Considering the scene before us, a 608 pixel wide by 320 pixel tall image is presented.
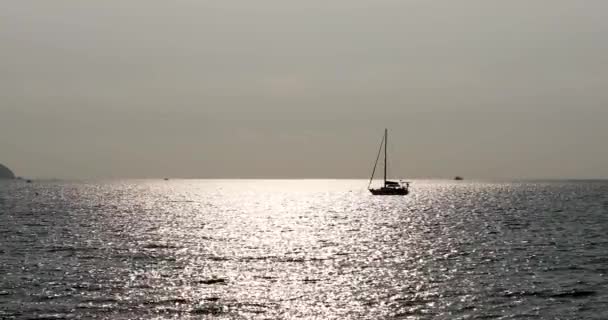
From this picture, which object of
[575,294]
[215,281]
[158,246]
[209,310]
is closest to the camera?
[209,310]

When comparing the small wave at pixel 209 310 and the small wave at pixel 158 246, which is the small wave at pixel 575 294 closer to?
the small wave at pixel 209 310

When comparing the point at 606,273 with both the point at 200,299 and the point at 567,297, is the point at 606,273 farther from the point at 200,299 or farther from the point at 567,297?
the point at 200,299

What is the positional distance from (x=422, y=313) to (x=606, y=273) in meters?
23.3

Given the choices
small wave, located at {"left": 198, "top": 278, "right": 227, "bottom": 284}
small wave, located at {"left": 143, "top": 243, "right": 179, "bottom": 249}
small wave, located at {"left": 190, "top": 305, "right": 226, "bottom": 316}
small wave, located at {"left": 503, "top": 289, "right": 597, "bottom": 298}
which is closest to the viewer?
small wave, located at {"left": 190, "top": 305, "right": 226, "bottom": 316}

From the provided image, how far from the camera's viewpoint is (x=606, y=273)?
52.5 metres

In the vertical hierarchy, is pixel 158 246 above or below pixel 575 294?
below

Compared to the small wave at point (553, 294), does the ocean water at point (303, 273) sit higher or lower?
lower

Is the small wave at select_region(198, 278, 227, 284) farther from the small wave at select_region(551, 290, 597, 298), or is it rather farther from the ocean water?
the small wave at select_region(551, 290, 597, 298)

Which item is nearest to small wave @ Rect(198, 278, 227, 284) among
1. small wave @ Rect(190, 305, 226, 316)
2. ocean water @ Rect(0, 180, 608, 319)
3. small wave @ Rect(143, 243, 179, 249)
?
ocean water @ Rect(0, 180, 608, 319)

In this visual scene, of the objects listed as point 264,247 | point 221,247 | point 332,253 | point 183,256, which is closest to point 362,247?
point 332,253

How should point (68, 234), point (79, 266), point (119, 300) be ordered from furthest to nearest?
point (68, 234) < point (79, 266) < point (119, 300)

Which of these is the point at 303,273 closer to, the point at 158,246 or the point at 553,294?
the point at 553,294

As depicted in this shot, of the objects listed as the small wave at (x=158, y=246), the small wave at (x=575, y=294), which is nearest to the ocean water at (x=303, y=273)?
the small wave at (x=575, y=294)

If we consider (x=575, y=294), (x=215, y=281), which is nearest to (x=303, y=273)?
(x=215, y=281)
